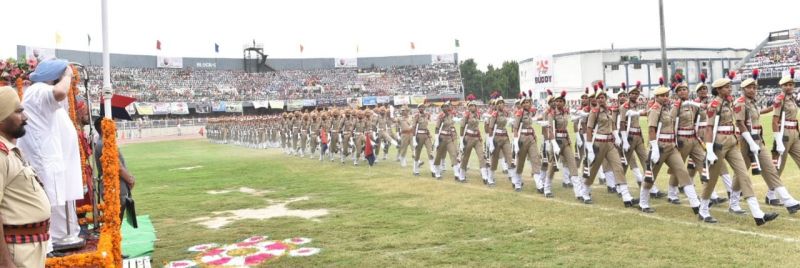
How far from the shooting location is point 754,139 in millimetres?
9055

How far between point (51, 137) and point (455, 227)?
5044 millimetres

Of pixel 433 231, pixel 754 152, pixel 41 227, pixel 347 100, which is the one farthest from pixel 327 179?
pixel 347 100

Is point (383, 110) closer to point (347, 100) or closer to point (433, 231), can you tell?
point (433, 231)

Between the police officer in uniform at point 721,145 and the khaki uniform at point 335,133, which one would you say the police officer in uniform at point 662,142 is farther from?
the khaki uniform at point 335,133

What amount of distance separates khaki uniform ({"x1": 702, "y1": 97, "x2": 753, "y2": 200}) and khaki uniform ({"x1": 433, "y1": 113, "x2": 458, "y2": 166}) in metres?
6.72

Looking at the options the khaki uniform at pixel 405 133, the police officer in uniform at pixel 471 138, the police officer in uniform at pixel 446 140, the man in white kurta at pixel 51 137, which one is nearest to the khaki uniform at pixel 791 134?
the police officer in uniform at pixel 471 138

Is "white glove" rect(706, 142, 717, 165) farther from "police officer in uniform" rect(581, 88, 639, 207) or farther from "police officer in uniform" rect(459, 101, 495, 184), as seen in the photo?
"police officer in uniform" rect(459, 101, 495, 184)

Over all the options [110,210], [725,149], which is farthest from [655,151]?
[110,210]

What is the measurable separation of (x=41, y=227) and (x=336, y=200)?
323 inches

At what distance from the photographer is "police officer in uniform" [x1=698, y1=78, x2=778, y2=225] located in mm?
8109

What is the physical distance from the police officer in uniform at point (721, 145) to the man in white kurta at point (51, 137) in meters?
7.21

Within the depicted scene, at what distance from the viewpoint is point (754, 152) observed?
8.52 metres

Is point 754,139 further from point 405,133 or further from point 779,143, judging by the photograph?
point 405,133

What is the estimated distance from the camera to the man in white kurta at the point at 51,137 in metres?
5.00
